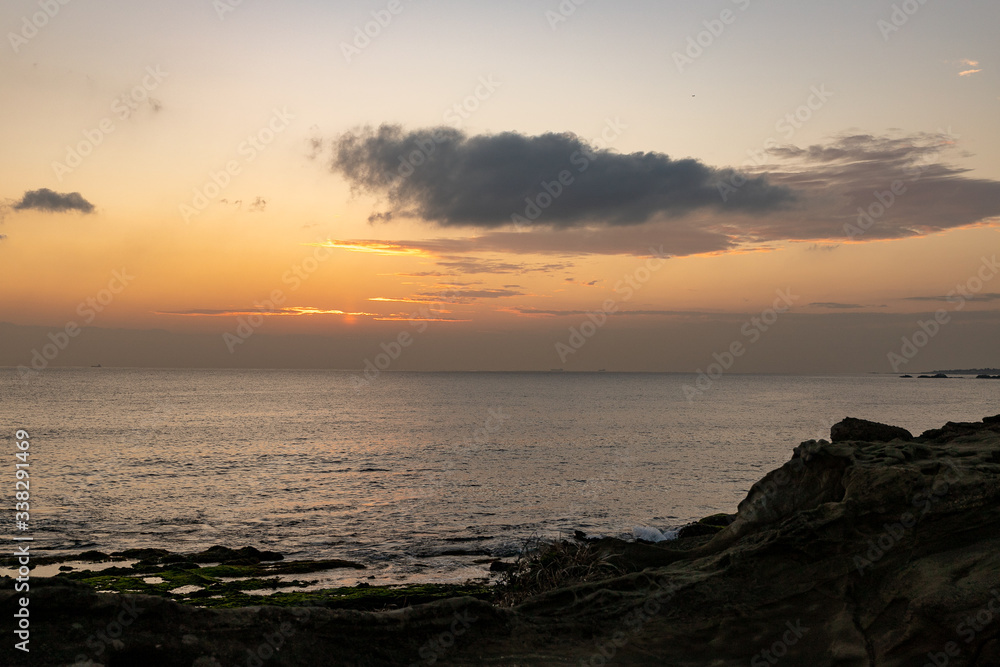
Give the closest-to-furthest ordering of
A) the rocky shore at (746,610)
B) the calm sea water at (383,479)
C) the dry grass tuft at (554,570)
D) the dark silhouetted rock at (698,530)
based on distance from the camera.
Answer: the rocky shore at (746,610), the dry grass tuft at (554,570), the dark silhouetted rock at (698,530), the calm sea water at (383,479)

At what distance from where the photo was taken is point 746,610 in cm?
1171

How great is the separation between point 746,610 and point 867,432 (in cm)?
824

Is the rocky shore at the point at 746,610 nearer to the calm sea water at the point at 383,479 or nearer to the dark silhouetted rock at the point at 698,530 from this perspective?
the dark silhouetted rock at the point at 698,530

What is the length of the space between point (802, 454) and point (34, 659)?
561 inches

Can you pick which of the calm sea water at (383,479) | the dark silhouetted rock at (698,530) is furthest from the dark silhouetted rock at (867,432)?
the calm sea water at (383,479)

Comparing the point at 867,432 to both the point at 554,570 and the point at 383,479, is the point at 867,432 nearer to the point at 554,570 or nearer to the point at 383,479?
the point at 554,570

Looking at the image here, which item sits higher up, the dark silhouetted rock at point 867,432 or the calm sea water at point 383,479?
the dark silhouetted rock at point 867,432

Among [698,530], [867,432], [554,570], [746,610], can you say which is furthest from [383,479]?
[746,610]

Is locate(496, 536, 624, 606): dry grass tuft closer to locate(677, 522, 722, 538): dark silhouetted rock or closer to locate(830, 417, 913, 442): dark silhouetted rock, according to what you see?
locate(830, 417, 913, 442): dark silhouetted rock

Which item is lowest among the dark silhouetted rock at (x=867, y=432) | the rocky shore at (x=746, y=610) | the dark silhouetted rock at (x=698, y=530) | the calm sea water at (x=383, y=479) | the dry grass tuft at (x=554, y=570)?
the calm sea water at (x=383, y=479)

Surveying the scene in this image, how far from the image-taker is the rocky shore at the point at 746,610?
836 cm

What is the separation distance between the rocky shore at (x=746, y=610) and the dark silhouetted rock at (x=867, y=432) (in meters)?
2.66

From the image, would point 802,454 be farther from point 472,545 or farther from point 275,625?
point 472,545

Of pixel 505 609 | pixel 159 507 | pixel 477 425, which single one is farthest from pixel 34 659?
pixel 477 425
